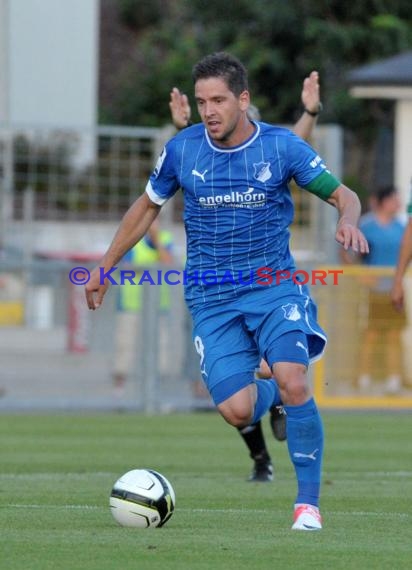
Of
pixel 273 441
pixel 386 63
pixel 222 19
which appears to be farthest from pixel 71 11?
pixel 273 441

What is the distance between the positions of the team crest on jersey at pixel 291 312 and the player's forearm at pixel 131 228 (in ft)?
2.88

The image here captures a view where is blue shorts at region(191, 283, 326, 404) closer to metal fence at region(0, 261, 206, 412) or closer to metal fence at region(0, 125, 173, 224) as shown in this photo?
metal fence at region(0, 261, 206, 412)

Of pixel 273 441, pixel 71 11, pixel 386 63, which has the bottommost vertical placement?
pixel 273 441

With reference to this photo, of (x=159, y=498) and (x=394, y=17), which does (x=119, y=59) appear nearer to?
(x=394, y=17)

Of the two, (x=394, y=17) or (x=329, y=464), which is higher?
(x=394, y=17)

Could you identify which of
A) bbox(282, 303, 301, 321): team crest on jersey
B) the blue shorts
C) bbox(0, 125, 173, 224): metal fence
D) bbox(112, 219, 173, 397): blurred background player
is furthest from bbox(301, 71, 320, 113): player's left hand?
bbox(0, 125, 173, 224): metal fence

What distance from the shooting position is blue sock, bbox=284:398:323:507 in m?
7.99

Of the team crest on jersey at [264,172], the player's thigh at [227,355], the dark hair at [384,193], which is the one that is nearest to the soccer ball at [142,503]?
the player's thigh at [227,355]

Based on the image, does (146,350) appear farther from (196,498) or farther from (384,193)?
(196,498)

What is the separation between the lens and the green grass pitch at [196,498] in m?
6.98

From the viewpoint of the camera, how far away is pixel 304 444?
802cm

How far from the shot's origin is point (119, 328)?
16859 millimetres

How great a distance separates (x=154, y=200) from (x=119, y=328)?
825 centimetres

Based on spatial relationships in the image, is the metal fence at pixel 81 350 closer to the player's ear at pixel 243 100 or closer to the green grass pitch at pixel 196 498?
the green grass pitch at pixel 196 498
